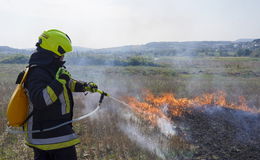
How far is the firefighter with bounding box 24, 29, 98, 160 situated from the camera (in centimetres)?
283

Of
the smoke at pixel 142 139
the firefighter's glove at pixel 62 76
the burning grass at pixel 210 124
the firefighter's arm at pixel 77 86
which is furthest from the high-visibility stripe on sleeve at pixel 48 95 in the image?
the burning grass at pixel 210 124

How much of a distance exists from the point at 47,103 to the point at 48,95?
98 mm

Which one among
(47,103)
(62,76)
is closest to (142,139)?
(62,76)

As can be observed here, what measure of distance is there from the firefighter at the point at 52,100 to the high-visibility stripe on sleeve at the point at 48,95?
1cm

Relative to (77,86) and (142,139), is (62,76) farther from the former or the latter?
(142,139)

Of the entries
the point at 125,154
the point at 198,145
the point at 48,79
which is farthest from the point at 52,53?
the point at 198,145

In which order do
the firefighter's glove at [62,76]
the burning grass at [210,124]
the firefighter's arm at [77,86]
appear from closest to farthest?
the firefighter's glove at [62,76] → the firefighter's arm at [77,86] → the burning grass at [210,124]

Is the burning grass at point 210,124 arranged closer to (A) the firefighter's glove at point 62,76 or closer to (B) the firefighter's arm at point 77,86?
(B) the firefighter's arm at point 77,86

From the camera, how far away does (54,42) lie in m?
2.98

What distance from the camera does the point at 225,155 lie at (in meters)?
5.81

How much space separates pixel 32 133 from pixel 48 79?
0.74 m

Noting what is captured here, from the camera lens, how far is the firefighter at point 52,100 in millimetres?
2832

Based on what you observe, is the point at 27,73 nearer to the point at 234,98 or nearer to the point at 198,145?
the point at 198,145

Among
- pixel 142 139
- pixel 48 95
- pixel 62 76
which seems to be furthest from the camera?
pixel 142 139
